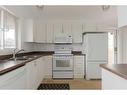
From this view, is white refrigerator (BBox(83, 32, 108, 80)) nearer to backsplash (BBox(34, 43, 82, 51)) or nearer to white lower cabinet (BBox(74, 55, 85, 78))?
white lower cabinet (BBox(74, 55, 85, 78))

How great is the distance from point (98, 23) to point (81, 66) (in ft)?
5.69

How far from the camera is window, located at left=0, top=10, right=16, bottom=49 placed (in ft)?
13.5

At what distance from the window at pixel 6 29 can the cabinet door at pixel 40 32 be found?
1.52 metres

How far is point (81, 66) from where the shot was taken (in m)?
6.43

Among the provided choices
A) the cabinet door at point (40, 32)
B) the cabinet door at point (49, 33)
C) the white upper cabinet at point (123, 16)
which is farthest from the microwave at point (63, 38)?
the white upper cabinet at point (123, 16)

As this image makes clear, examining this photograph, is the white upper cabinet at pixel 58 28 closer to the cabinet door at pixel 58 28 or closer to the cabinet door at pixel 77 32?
the cabinet door at pixel 58 28

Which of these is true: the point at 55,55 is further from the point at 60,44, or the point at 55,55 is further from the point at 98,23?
the point at 98,23

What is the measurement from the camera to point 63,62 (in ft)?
21.0

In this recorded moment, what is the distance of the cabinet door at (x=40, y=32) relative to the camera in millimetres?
6816

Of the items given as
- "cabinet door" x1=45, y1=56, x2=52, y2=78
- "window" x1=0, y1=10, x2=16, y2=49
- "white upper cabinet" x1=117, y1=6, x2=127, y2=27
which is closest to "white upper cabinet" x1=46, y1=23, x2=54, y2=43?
"cabinet door" x1=45, y1=56, x2=52, y2=78

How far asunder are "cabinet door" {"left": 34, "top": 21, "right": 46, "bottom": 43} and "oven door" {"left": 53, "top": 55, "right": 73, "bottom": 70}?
3.00 ft

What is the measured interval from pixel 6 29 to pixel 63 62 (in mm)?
2630

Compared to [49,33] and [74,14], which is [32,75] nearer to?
[74,14]
